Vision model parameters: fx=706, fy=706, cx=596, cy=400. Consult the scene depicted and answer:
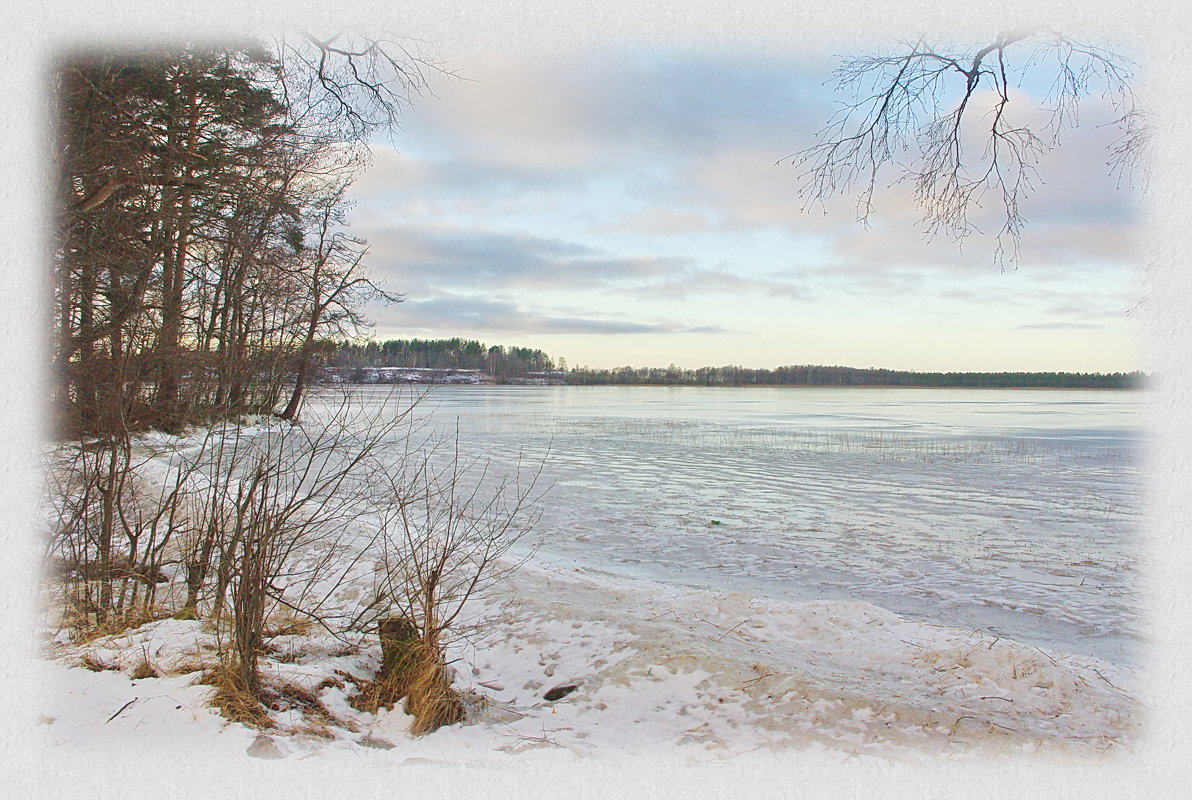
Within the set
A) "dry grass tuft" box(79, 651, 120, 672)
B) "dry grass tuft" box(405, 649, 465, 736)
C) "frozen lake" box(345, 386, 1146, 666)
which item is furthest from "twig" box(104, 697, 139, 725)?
"frozen lake" box(345, 386, 1146, 666)

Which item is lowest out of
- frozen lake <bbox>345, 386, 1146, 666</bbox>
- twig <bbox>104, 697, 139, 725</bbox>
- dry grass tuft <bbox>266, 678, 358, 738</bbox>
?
frozen lake <bbox>345, 386, 1146, 666</bbox>

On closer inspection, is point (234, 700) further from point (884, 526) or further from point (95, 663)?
point (884, 526)

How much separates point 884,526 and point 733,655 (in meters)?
6.19

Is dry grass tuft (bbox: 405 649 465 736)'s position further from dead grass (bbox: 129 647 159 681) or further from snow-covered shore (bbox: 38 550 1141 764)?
dead grass (bbox: 129 647 159 681)

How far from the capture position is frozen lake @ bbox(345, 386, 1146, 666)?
22.2 ft

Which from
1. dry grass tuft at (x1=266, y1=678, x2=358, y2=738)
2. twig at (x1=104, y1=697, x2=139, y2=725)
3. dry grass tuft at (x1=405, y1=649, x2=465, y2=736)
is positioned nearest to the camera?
twig at (x1=104, y1=697, x2=139, y2=725)

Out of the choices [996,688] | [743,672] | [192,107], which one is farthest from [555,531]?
[192,107]

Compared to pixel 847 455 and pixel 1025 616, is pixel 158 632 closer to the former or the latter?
pixel 1025 616

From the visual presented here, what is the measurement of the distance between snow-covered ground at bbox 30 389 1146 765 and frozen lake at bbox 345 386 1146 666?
2.1 inches

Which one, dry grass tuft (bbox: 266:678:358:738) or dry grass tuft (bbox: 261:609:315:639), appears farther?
dry grass tuft (bbox: 261:609:315:639)

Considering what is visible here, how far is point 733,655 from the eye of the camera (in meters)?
4.81

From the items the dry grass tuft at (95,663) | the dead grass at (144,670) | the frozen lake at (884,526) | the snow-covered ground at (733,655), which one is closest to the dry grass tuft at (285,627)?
the snow-covered ground at (733,655)

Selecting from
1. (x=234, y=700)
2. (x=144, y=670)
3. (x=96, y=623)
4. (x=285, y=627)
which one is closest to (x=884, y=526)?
(x=285, y=627)

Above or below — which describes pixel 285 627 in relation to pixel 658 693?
above
